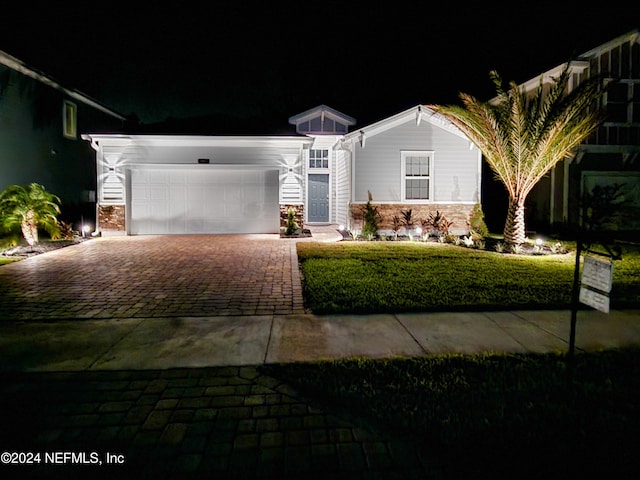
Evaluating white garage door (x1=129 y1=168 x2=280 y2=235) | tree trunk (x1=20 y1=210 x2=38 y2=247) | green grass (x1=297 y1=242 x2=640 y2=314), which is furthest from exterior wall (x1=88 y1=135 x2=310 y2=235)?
green grass (x1=297 y1=242 x2=640 y2=314)

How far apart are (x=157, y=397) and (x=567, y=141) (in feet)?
37.6

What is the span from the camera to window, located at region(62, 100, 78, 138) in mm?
15938

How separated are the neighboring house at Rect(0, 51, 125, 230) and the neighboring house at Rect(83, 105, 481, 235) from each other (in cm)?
219

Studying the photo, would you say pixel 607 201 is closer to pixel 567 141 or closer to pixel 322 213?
pixel 567 141

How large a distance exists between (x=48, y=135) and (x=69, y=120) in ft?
6.39

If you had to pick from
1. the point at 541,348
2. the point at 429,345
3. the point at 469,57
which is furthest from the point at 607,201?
the point at 469,57

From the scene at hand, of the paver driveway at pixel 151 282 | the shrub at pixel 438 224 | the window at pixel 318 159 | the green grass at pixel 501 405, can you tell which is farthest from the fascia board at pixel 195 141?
the green grass at pixel 501 405

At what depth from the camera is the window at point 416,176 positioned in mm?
14520

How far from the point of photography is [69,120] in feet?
54.0

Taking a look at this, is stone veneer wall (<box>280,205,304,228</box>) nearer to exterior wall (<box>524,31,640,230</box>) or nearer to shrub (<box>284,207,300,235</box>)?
shrub (<box>284,207,300,235</box>)

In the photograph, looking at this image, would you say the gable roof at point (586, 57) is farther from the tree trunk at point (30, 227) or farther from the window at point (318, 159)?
the tree trunk at point (30, 227)

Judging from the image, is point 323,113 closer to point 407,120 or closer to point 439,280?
point 407,120

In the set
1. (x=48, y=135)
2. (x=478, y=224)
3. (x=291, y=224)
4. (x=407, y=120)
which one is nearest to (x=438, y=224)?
(x=478, y=224)

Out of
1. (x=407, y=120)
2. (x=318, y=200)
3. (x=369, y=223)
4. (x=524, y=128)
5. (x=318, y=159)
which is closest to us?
(x=524, y=128)
